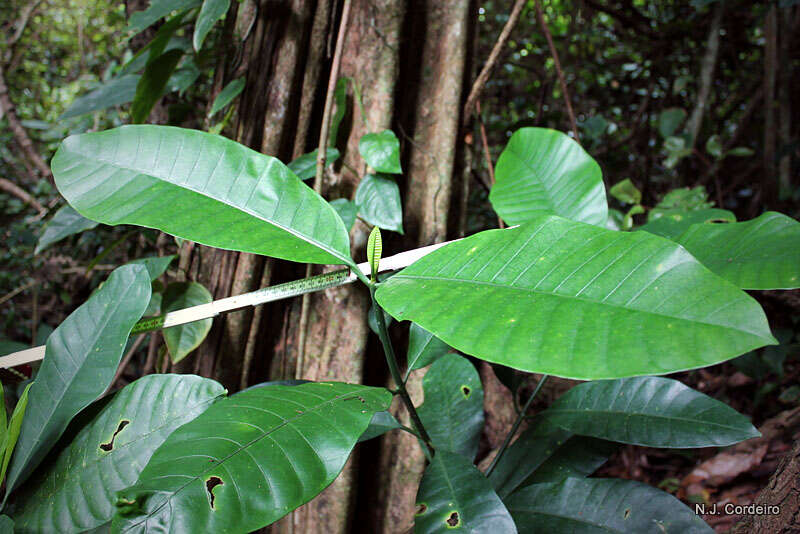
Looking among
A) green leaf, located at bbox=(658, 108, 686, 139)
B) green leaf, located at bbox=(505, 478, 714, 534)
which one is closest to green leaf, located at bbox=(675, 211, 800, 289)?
green leaf, located at bbox=(505, 478, 714, 534)

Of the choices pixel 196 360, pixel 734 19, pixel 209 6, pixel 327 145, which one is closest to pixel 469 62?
pixel 327 145

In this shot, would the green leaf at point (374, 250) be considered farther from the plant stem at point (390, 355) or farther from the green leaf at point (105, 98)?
the green leaf at point (105, 98)

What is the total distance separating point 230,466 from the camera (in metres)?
0.43

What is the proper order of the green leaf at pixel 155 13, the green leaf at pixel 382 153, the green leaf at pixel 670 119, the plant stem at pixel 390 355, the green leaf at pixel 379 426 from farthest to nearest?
1. the green leaf at pixel 670 119
2. the green leaf at pixel 155 13
3. the green leaf at pixel 382 153
4. the green leaf at pixel 379 426
5. the plant stem at pixel 390 355

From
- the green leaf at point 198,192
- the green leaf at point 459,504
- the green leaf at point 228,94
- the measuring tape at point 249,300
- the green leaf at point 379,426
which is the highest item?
the green leaf at point 228,94

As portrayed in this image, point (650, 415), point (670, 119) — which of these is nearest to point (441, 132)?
point (650, 415)

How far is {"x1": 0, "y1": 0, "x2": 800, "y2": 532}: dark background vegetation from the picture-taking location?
111 cm

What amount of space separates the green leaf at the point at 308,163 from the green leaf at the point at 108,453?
542mm

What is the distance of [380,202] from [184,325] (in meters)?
0.47

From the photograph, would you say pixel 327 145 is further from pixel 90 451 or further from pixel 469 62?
pixel 90 451

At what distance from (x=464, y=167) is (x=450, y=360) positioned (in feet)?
1.69

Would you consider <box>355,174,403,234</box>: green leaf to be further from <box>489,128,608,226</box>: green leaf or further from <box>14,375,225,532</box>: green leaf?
<box>14,375,225,532</box>: green leaf

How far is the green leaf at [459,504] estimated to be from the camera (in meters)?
0.59

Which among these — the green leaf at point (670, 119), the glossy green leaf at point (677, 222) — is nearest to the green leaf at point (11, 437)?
the glossy green leaf at point (677, 222)
